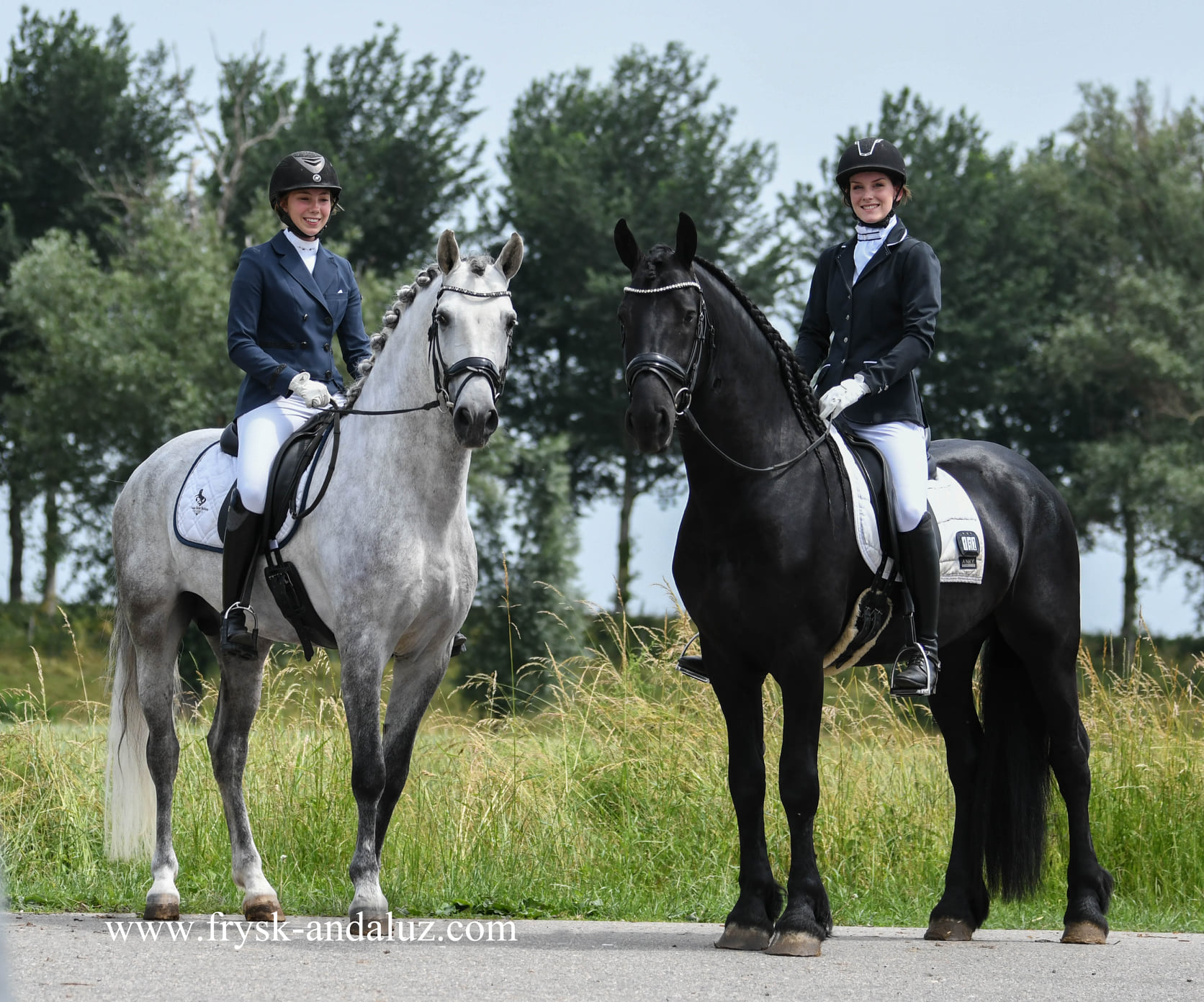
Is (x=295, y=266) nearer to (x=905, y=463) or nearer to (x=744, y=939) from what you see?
(x=905, y=463)

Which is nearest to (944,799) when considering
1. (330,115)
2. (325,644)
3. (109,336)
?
(325,644)

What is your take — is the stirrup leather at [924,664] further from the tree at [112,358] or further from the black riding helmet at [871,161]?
the tree at [112,358]

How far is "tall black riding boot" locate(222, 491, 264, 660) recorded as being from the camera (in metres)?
6.76

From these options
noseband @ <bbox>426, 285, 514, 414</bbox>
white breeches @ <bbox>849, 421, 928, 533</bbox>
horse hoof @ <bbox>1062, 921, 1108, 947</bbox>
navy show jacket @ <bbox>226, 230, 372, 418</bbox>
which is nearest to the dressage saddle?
navy show jacket @ <bbox>226, 230, 372, 418</bbox>

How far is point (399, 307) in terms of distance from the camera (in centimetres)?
677

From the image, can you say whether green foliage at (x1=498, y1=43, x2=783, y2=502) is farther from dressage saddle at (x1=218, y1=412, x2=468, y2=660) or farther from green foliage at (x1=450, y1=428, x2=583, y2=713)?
dressage saddle at (x1=218, y1=412, x2=468, y2=660)

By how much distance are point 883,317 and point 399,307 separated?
7.58 ft

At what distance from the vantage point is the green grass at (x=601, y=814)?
7598 millimetres

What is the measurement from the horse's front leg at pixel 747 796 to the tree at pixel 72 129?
115ft

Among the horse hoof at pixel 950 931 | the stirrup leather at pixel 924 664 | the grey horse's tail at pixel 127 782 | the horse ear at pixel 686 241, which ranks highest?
the horse ear at pixel 686 241

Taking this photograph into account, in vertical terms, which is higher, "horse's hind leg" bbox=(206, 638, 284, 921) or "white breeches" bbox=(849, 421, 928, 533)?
"white breeches" bbox=(849, 421, 928, 533)

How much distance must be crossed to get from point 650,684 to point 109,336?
1008 inches

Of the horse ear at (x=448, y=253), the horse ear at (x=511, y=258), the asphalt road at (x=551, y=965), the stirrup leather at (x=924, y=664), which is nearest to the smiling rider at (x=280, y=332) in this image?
the horse ear at (x=448, y=253)

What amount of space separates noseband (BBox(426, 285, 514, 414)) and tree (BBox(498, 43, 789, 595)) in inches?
1228
